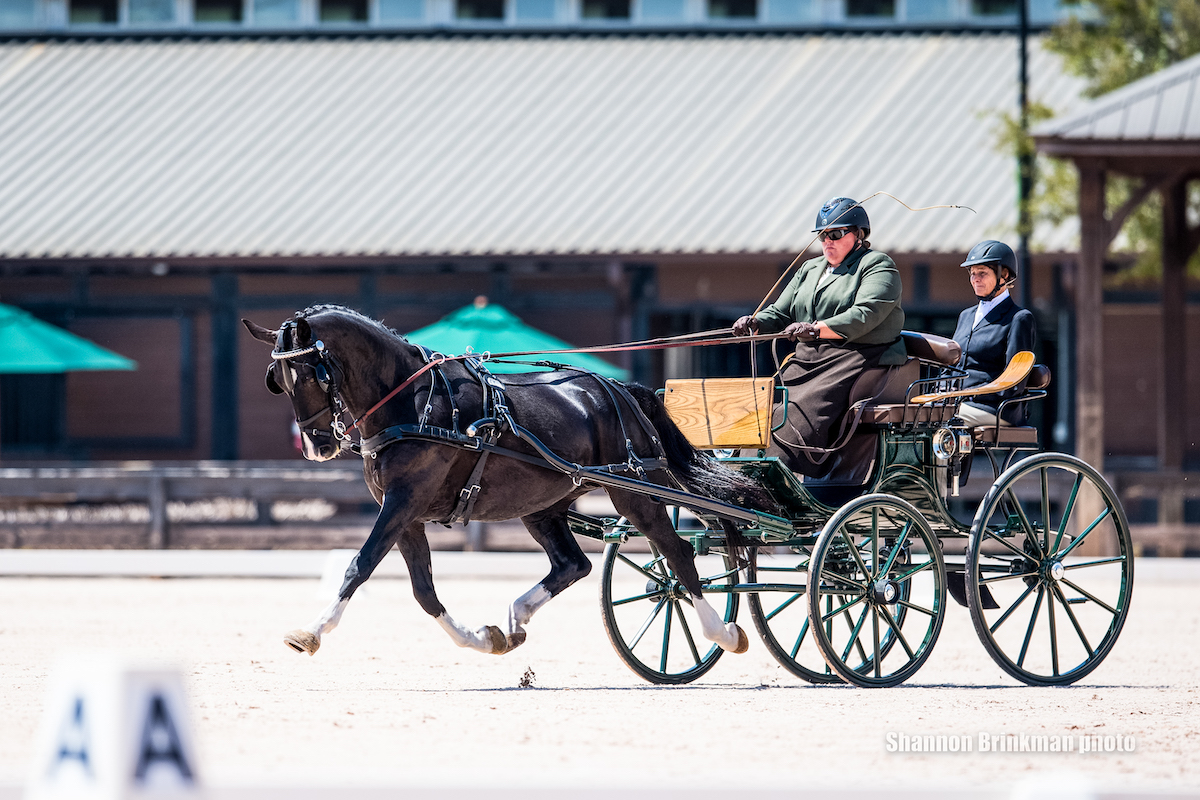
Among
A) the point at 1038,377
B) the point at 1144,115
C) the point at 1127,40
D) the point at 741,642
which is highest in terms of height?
the point at 1127,40

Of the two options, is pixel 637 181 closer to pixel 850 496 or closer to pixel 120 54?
pixel 120 54

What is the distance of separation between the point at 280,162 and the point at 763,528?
14.7m

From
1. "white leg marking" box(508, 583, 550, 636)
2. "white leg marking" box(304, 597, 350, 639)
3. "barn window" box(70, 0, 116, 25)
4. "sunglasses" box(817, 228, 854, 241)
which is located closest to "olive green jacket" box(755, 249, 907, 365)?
"sunglasses" box(817, 228, 854, 241)

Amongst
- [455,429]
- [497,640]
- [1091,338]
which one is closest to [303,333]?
[455,429]

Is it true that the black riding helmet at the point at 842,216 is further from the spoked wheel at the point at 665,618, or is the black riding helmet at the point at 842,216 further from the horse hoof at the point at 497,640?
the horse hoof at the point at 497,640

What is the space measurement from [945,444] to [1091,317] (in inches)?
312

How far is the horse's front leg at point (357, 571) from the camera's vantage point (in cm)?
691

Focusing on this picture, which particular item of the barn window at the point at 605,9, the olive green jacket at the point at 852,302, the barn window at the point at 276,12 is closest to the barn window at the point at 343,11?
the barn window at the point at 276,12

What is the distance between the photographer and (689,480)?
27.4ft

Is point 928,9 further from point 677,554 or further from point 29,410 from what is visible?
point 677,554

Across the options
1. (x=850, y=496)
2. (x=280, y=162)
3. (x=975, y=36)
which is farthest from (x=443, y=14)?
(x=850, y=496)

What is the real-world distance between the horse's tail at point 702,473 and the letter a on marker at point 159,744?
14.1 feet

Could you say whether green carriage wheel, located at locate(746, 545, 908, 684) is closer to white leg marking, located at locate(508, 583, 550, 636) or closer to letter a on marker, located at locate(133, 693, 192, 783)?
white leg marking, located at locate(508, 583, 550, 636)

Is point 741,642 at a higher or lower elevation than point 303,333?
lower
